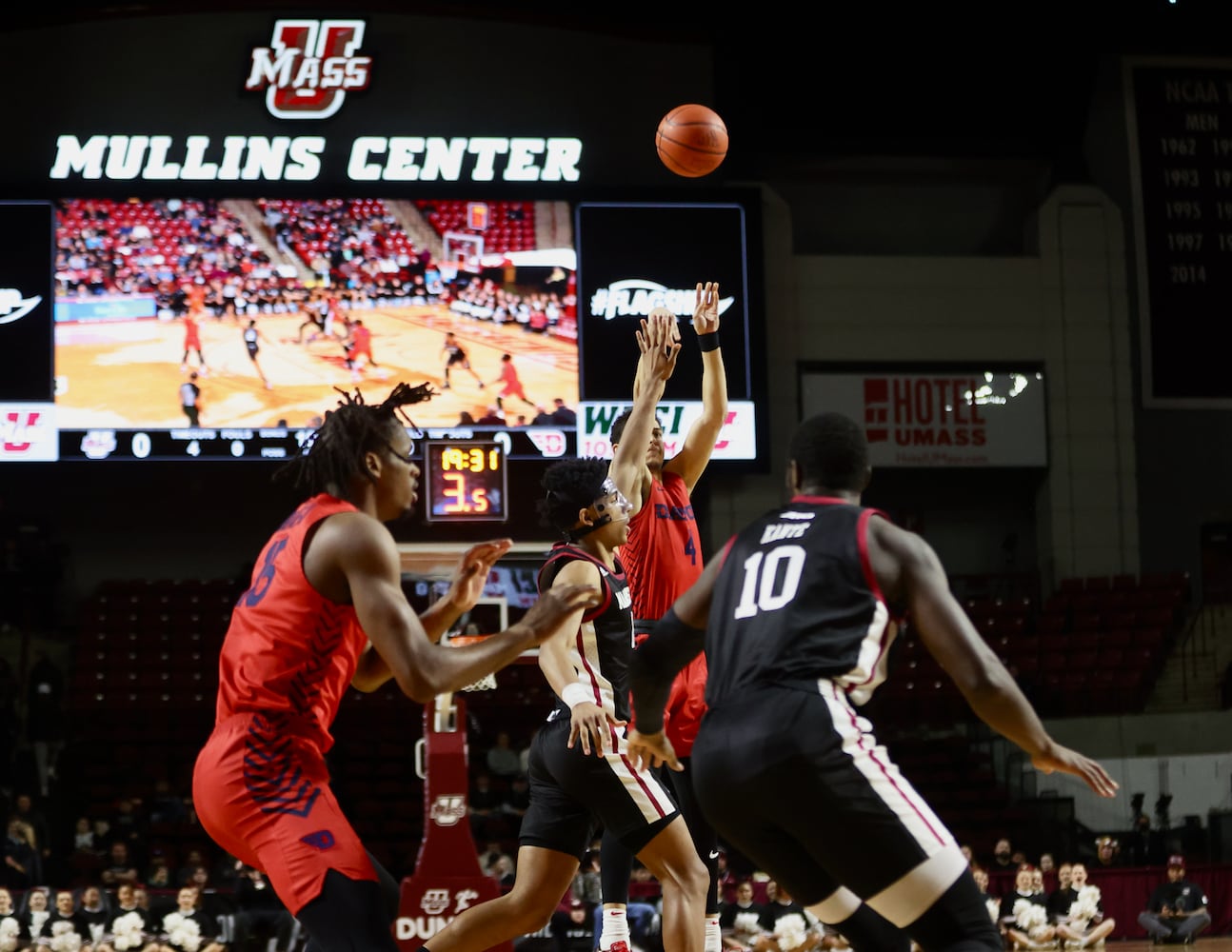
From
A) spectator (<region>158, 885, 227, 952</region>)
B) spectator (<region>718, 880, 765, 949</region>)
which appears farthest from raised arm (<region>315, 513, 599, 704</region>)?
spectator (<region>718, 880, 765, 949</region>)

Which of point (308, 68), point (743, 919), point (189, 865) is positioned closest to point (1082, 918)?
point (743, 919)

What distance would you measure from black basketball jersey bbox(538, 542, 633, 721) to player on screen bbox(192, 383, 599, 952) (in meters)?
1.70

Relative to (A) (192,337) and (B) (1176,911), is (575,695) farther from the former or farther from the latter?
(A) (192,337)

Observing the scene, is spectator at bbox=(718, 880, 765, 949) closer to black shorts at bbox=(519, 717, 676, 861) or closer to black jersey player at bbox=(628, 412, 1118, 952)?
black shorts at bbox=(519, 717, 676, 861)

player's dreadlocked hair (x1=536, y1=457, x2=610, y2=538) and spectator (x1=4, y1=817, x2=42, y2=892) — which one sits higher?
player's dreadlocked hair (x1=536, y1=457, x2=610, y2=538)

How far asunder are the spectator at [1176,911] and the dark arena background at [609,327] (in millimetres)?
529

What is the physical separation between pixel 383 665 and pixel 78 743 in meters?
14.6

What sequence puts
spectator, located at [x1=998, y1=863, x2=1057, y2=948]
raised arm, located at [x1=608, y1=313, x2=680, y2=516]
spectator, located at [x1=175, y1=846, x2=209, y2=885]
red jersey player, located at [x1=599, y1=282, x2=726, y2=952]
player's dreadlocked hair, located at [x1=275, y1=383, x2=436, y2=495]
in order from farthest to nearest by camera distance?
spectator, located at [x1=998, y1=863, x2=1057, y2=948]
spectator, located at [x1=175, y1=846, x2=209, y2=885]
raised arm, located at [x1=608, y1=313, x2=680, y2=516]
red jersey player, located at [x1=599, y1=282, x2=726, y2=952]
player's dreadlocked hair, located at [x1=275, y1=383, x2=436, y2=495]

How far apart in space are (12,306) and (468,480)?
9.97m

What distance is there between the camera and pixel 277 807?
12.6 feet

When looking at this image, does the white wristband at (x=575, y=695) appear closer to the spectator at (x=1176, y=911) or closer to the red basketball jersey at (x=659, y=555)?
the red basketball jersey at (x=659, y=555)

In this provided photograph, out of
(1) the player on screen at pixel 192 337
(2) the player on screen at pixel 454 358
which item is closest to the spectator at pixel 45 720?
(1) the player on screen at pixel 192 337

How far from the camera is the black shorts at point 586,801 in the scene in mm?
5539

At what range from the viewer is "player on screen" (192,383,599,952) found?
3779 mm
